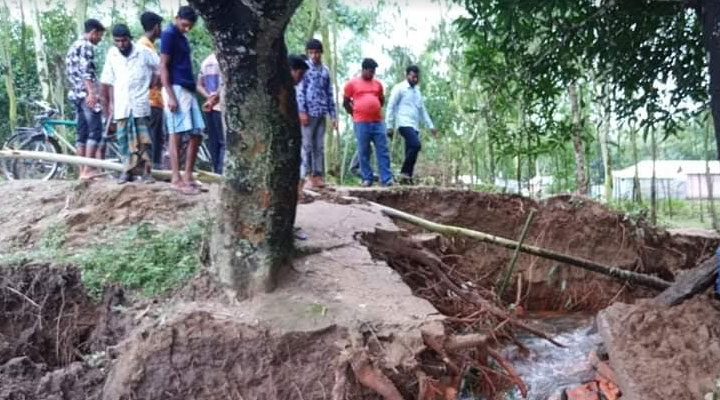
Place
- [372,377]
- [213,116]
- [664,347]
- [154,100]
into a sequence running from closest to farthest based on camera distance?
[372,377], [664,347], [154,100], [213,116]

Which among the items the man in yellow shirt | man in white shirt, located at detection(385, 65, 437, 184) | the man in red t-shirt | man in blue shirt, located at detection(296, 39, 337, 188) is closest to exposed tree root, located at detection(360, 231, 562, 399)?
man in blue shirt, located at detection(296, 39, 337, 188)

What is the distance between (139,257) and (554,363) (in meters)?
4.14

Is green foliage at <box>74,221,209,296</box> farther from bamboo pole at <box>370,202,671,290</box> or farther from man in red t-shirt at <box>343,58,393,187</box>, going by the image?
man in red t-shirt at <box>343,58,393,187</box>

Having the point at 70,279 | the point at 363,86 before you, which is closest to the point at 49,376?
the point at 70,279

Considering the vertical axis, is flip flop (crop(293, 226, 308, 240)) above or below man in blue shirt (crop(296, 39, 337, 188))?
below

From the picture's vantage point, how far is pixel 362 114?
860cm

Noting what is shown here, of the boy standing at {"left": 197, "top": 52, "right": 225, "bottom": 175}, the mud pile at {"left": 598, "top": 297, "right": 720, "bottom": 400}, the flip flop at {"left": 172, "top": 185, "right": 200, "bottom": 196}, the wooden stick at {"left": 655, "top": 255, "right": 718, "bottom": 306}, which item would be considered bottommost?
the mud pile at {"left": 598, "top": 297, "right": 720, "bottom": 400}

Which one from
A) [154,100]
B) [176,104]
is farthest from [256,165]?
[154,100]

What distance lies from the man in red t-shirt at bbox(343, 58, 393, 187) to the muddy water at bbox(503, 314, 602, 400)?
3.07 meters

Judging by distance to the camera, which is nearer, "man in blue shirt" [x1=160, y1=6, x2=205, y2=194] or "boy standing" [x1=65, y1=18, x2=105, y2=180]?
"man in blue shirt" [x1=160, y1=6, x2=205, y2=194]

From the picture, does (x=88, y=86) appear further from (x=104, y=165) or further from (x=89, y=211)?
(x=89, y=211)

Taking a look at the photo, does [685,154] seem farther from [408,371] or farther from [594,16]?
[408,371]

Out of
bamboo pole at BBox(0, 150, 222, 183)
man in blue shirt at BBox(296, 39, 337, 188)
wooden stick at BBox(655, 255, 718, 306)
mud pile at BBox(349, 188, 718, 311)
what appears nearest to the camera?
wooden stick at BBox(655, 255, 718, 306)

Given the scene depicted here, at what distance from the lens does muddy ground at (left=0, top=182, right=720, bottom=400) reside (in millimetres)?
3932
